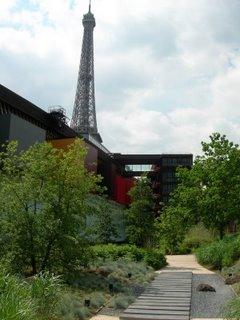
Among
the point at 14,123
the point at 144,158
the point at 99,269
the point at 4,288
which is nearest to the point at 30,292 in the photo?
the point at 4,288

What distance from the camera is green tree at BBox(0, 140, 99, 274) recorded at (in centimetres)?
1356

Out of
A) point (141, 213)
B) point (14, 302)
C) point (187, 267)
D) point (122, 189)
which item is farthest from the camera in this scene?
point (122, 189)

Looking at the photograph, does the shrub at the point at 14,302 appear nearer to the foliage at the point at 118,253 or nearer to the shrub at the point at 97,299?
the shrub at the point at 97,299

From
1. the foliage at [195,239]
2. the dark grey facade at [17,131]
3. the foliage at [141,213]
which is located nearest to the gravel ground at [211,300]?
the dark grey facade at [17,131]

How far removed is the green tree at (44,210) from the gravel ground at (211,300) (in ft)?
11.3

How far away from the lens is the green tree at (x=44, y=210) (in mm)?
13562

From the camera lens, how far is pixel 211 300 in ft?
42.0

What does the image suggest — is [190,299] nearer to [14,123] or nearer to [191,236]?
[14,123]

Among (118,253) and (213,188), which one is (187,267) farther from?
(213,188)

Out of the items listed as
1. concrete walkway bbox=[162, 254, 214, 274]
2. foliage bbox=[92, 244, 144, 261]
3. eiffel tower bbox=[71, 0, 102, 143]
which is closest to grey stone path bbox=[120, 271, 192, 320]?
foliage bbox=[92, 244, 144, 261]

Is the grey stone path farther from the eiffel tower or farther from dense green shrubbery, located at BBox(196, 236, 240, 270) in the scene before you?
the eiffel tower

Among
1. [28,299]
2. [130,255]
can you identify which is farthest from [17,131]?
[28,299]

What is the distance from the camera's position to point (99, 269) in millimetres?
16562

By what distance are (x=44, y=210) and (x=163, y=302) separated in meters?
4.11
